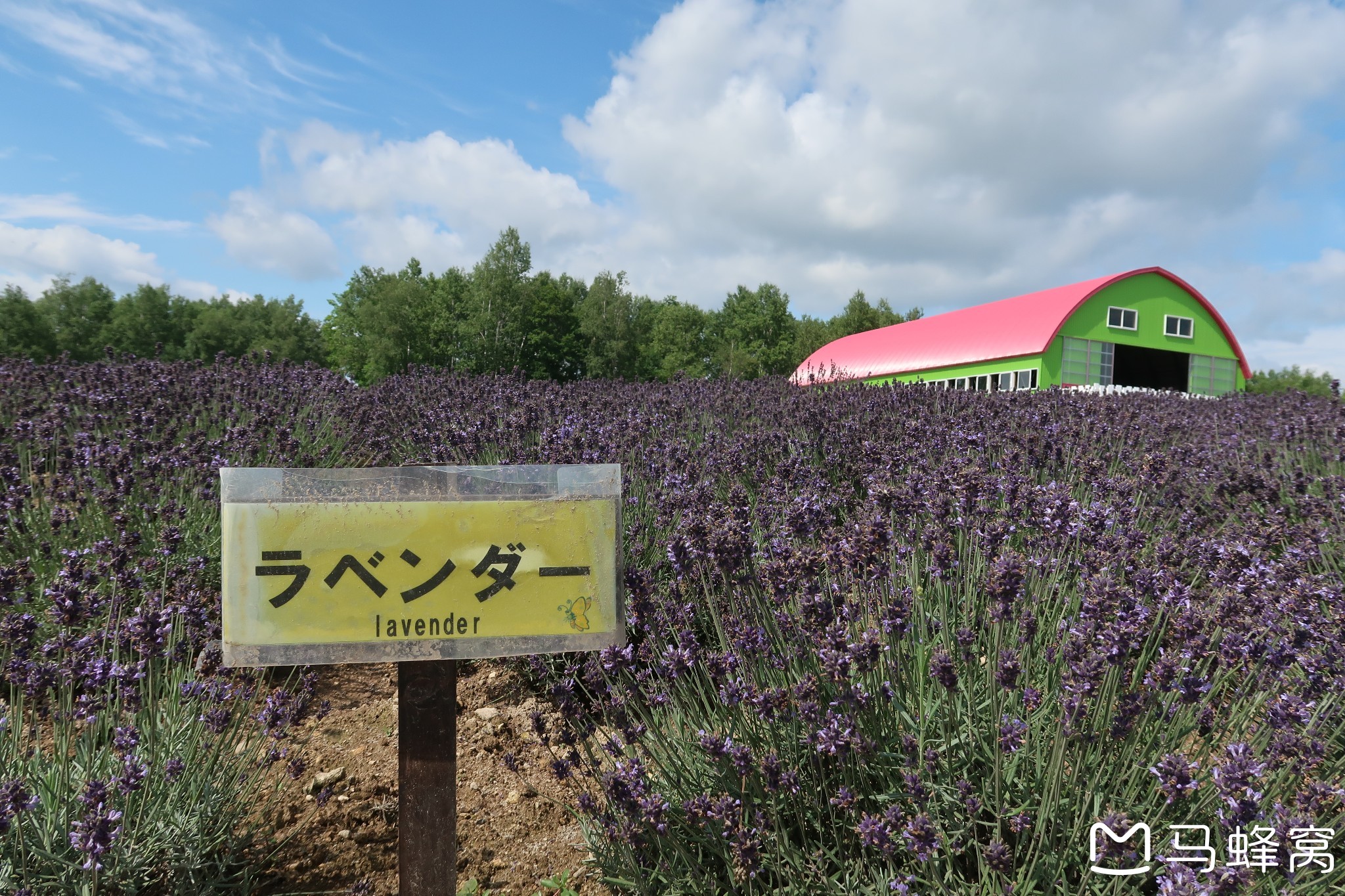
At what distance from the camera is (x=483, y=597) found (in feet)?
5.72

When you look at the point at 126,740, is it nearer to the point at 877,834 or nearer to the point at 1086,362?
the point at 877,834

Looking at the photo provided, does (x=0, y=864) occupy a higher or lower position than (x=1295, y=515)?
lower

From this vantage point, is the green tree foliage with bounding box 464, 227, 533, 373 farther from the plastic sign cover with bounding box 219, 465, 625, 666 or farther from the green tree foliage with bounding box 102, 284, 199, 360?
the plastic sign cover with bounding box 219, 465, 625, 666

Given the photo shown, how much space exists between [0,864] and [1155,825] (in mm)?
2854

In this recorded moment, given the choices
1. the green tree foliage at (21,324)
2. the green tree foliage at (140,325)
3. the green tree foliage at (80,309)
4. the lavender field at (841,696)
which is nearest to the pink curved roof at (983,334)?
the lavender field at (841,696)

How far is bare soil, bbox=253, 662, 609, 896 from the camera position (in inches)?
90.0

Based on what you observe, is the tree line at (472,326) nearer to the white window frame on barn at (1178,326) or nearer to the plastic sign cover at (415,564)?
the white window frame on barn at (1178,326)

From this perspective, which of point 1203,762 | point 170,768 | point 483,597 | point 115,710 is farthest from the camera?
point 115,710

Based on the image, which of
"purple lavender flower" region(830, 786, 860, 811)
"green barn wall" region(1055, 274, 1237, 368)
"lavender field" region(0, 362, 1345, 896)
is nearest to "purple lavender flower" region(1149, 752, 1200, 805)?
"lavender field" region(0, 362, 1345, 896)

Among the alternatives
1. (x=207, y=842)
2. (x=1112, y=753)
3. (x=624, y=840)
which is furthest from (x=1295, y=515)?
(x=207, y=842)

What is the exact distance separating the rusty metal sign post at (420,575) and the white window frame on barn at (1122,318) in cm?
2806

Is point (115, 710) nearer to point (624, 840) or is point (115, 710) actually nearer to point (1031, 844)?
point (624, 840)

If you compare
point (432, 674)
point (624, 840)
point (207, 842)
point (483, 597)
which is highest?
point (483, 597)

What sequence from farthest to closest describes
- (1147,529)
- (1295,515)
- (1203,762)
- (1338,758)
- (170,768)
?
(1295,515), (1147,529), (1338,758), (1203,762), (170,768)
